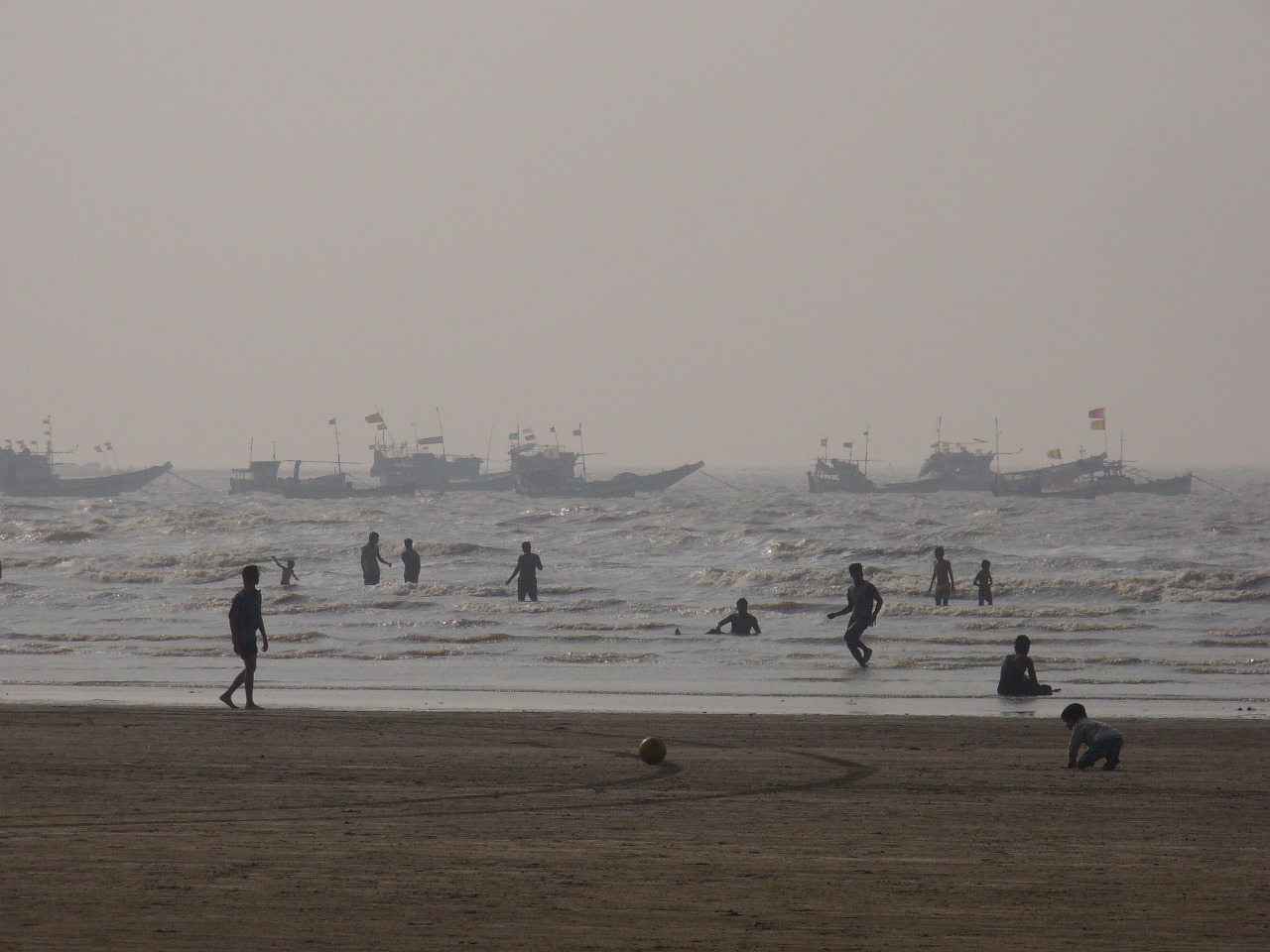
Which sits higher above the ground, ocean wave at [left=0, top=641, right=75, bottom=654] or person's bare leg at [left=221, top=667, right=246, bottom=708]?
person's bare leg at [left=221, top=667, right=246, bottom=708]

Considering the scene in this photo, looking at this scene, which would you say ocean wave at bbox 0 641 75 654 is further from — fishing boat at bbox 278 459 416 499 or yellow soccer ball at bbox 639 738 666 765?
fishing boat at bbox 278 459 416 499

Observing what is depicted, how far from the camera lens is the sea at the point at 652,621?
59.2 ft

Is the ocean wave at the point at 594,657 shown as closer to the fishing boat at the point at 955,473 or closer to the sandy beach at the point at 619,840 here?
the sandy beach at the point at 619,840

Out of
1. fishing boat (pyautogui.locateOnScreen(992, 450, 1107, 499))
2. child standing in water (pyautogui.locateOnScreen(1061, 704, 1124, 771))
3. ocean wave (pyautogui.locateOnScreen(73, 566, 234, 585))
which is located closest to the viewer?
child standing in water (pyautogui.locateOnScreen(1061, 704, 1124, 771))

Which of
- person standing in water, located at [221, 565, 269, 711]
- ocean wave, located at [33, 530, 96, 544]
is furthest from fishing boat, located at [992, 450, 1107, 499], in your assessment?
person standing in water, located at [221, 565, 269, 711]

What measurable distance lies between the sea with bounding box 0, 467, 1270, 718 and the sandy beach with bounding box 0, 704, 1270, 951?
412 cm

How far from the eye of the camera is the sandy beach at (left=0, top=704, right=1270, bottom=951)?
644 centimetres

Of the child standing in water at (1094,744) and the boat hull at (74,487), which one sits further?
the boat hull at (74,487)

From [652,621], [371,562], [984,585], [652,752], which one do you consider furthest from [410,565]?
[652,752]

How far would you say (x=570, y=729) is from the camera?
44.4 ft

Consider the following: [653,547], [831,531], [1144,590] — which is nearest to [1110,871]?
[1144,590]

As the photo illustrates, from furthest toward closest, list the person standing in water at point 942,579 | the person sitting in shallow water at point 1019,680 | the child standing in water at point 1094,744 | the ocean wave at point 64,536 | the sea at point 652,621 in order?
the ocean wave at point 64,536
the person standing in water at point 942,579
the sea at point 652,621
the person sitting in shallow water at point 1019,680
the child standing in water at point 1094,744

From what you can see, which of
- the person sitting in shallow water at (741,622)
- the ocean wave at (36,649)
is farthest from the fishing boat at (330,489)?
the person sitting in shallow water at (741,622)

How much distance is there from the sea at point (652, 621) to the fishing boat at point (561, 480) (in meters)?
60.7
